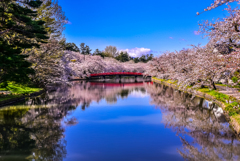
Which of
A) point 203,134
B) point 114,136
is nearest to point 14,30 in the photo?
point 114,136

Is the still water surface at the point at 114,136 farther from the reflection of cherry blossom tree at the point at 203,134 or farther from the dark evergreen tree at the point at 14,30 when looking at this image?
the dark evergreen tree at the point at 14,30

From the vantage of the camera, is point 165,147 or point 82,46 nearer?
point 165,147

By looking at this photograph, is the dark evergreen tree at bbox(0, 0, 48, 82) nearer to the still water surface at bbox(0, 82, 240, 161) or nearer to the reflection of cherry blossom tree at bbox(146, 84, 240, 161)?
the still water surface at bbox(0, 82, 240, 161)

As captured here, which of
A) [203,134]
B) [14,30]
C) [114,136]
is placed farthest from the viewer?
[14,30]

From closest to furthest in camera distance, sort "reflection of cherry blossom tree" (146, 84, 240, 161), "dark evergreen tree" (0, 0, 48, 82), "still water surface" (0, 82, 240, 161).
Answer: "still water surface" (0, 82, 240, 161) → "reflection of cherry blossom tree" (146, 84, 240, 161) → "dark evergreen tree" (0, 0, 48, 82)

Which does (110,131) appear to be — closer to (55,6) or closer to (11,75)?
(11,75)

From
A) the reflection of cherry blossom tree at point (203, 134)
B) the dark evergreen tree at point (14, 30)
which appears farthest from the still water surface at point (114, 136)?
the dark evergreen tree at point (14, 30)

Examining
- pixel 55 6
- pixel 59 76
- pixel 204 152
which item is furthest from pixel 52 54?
pixel 204 152

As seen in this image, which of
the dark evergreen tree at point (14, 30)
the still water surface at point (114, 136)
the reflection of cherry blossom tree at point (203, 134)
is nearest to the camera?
the still water surface at point (114, 136)

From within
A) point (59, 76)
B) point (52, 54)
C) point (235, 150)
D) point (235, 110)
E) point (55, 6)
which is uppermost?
point (55, 6)

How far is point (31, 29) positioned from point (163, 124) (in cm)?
1230

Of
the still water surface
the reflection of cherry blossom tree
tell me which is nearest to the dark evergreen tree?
the still water surface

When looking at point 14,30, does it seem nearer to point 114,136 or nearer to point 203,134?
point 114,136

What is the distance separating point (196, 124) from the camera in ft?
42.4
